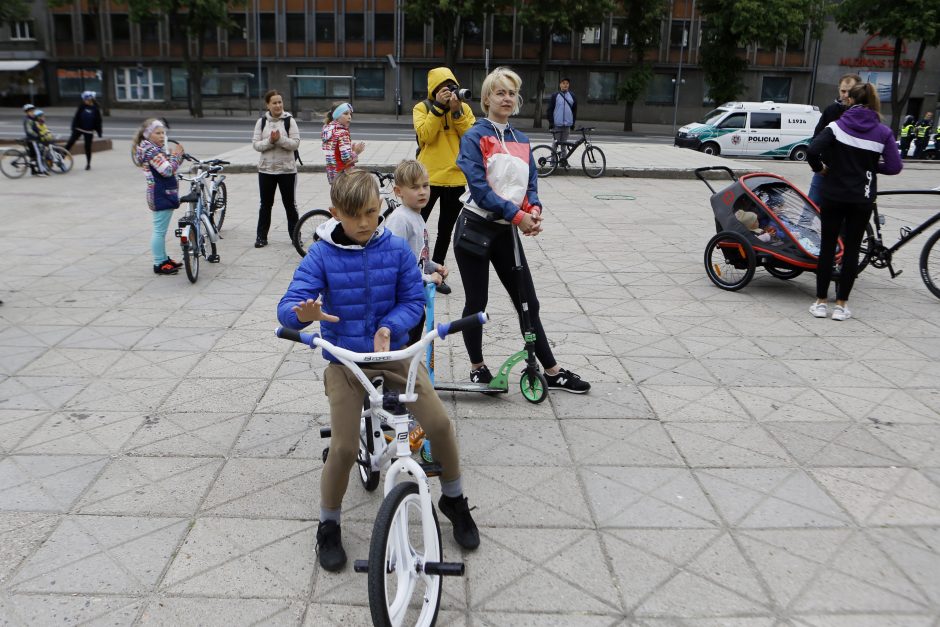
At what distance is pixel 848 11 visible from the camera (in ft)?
120

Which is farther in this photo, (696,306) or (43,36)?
(43,36)

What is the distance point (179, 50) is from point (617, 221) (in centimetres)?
4762

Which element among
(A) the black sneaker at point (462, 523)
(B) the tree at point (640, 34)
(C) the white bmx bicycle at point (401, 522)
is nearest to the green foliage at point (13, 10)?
(B) the tree at point (640, 34)

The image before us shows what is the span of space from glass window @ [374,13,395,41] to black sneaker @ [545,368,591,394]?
49208 millimetres

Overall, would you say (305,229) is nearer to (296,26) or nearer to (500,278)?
(500,278)

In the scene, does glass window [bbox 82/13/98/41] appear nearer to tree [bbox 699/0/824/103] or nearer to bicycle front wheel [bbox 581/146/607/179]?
tree [bbox 699/0/824/103]

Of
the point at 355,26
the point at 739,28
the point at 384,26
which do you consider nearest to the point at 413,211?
the point at 739,28

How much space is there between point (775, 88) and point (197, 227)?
49642 millimetres

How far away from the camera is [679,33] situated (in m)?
50.1

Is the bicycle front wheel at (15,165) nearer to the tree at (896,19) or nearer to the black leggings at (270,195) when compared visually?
the black leggings at (270,195)

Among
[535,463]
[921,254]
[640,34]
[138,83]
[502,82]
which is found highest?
[640,34]

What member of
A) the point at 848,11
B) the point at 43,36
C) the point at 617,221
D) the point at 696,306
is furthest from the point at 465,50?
the point at 696,306

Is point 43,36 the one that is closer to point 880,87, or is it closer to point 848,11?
point 848,11

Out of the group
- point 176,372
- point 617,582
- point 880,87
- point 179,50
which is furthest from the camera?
point 179,50
